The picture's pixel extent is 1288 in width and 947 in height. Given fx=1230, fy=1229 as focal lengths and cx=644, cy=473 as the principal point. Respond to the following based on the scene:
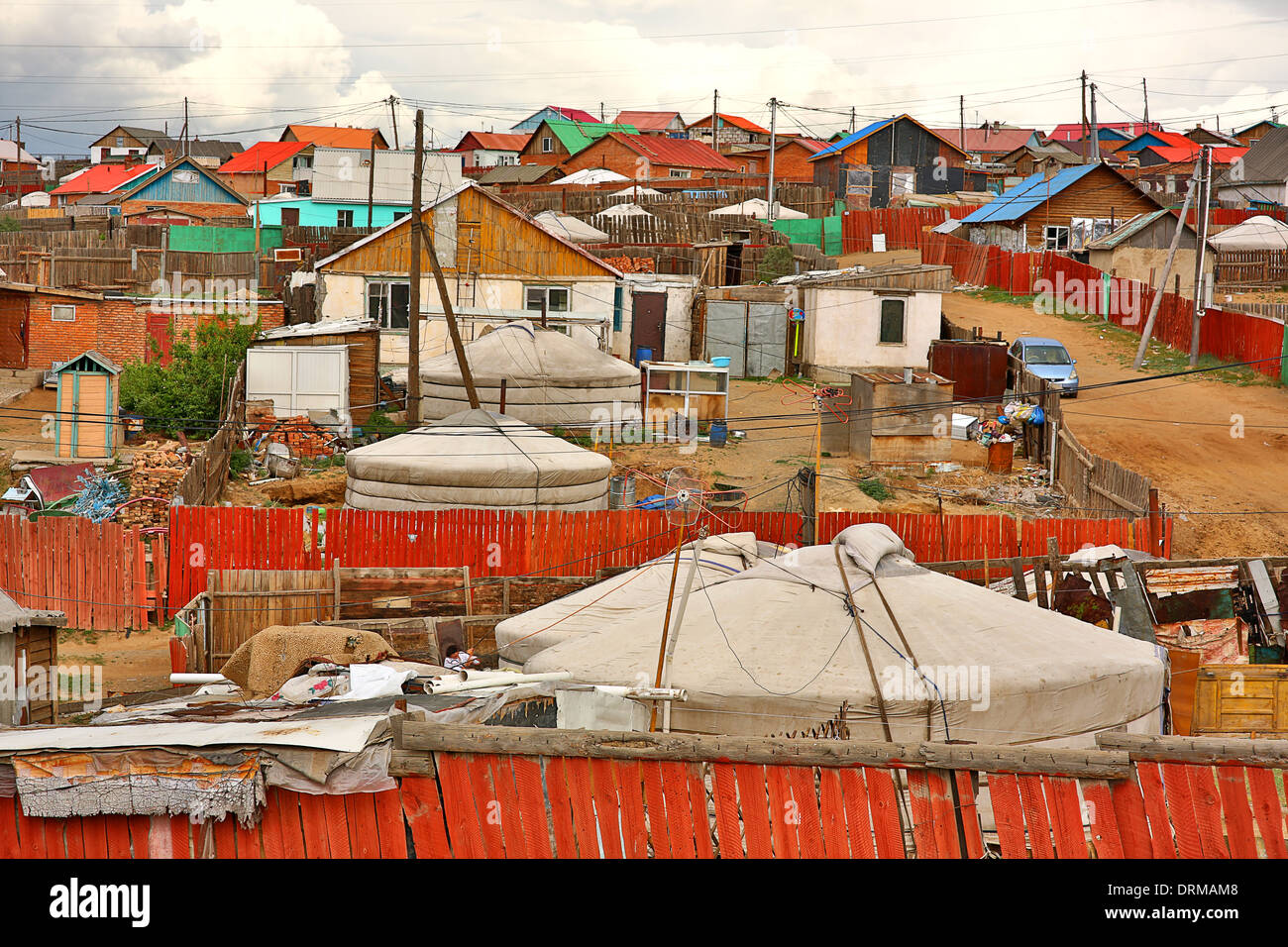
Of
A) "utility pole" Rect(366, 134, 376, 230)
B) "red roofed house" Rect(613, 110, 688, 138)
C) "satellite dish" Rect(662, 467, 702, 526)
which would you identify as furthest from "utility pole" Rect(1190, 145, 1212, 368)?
"red roofed house" Rect(613, 110, 688, 138)

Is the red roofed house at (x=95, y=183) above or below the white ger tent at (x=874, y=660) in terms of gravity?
above

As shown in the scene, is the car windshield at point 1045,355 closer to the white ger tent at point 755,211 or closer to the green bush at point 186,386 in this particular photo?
the green bush at point 186,386

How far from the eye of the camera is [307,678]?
1020cm

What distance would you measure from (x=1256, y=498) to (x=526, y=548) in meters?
12.8

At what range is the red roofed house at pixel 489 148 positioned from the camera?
7975 centimetres

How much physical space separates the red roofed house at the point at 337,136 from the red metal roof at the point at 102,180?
11.1m

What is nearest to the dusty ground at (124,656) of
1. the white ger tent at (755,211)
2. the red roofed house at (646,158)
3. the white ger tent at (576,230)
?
the white ger tent at (576,230)

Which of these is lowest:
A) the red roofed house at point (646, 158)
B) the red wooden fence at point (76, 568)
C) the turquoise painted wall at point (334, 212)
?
the red wooden fence at point (76, 568)

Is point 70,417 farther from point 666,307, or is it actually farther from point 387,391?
point 666,307

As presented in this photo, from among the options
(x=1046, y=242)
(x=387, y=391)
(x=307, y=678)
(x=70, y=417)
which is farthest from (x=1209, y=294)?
(x=307, y=678)

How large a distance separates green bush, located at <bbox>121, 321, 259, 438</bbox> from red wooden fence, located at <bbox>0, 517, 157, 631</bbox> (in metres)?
9.01

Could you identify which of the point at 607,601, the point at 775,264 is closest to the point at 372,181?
the point at 775,264

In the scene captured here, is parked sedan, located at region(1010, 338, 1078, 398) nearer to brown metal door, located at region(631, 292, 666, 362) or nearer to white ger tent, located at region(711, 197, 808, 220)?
brown metal door, located at region(631, 292, 666, 362)

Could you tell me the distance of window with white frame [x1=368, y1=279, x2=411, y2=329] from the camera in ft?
99.7
